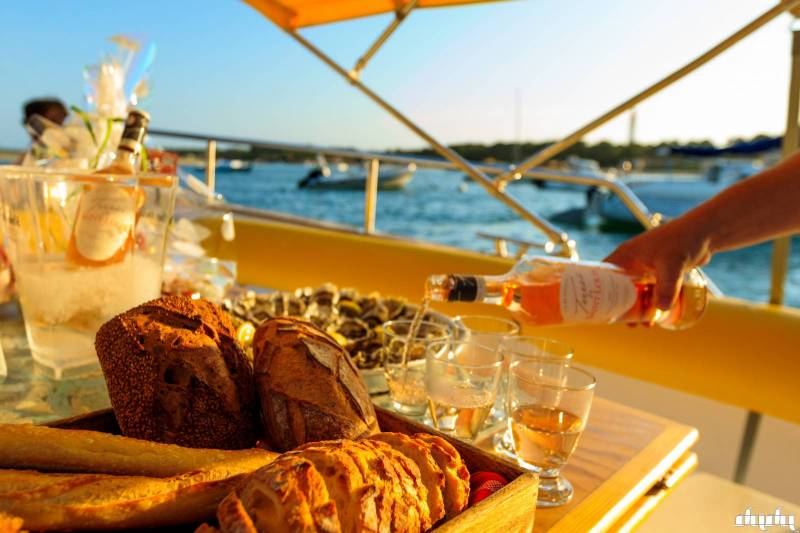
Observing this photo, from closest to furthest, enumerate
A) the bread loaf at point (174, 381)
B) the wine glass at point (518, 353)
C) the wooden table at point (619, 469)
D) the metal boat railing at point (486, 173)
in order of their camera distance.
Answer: the bread loaf at point (174, 381), the wooden table at point (619, 469), the wine glass at point (518, 353), the metal boat railing at point (486, 173)

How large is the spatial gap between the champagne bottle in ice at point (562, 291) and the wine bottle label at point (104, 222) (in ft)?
1.31

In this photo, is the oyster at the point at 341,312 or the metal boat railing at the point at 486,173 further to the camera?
the metal boat railing at the point at 486,173

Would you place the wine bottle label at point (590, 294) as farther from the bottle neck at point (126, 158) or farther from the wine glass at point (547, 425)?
the bottle neck at point (126, 158)

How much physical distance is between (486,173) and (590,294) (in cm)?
155

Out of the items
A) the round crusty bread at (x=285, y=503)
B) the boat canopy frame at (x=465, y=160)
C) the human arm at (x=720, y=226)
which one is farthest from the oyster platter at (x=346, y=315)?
the boat canopy frame at (x=465, y=160)

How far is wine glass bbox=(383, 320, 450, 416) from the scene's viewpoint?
2.43 feet

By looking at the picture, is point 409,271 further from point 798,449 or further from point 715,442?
point 798,449

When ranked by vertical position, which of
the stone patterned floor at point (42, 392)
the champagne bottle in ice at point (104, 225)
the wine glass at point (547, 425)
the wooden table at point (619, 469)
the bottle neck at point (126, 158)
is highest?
the bottle neck at point (126, 158)

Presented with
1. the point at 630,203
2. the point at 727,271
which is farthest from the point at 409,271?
the point at 727,271

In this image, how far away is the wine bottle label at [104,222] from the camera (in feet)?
2.46

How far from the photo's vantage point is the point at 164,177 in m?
0.80

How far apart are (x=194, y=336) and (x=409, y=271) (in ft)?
5.05

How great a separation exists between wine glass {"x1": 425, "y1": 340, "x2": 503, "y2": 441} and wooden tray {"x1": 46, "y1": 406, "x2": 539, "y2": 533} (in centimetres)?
14

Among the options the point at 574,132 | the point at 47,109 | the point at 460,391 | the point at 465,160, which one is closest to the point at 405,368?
the point at 460,391
